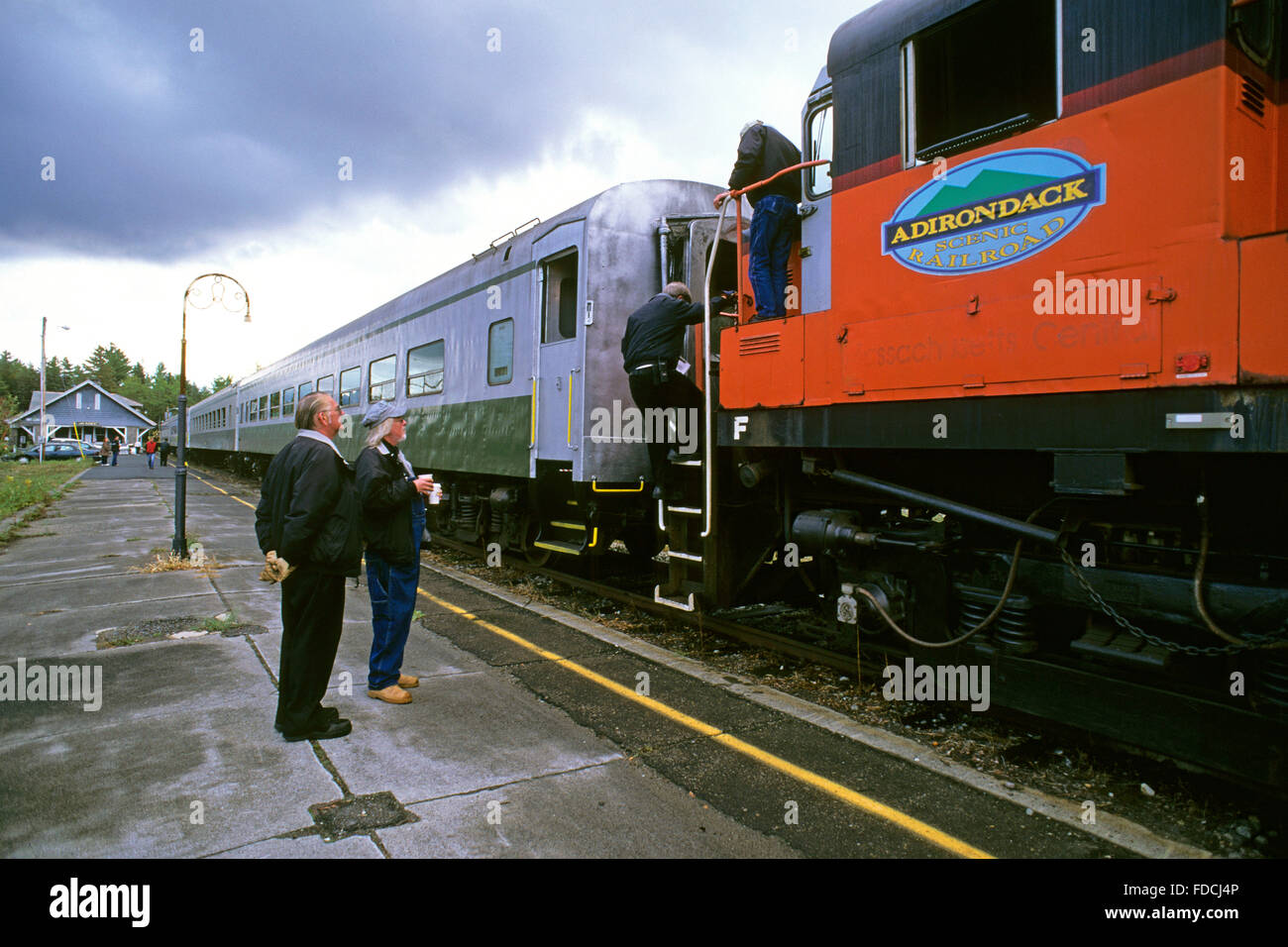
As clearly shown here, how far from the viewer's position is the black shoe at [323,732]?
4.01m

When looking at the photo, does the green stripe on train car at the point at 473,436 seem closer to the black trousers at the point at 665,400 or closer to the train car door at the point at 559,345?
the train car door at the point at 559,345

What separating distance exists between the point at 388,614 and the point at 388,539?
520mm

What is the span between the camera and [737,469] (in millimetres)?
5637

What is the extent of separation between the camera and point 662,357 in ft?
19.8

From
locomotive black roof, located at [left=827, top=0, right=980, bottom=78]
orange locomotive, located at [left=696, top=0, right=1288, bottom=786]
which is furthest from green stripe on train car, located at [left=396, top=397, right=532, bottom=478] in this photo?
locomotive black roof, located at [left=827, top=0, right=980, bottom=78]

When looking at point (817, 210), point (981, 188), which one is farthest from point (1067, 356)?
point (817, 210)

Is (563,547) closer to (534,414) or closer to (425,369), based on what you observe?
(534,414)

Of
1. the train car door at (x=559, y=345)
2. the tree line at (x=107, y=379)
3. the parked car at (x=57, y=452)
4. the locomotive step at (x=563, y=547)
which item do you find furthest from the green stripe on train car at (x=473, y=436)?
the tree line at (x=107, y=379)

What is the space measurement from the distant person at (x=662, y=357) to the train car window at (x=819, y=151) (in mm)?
1275

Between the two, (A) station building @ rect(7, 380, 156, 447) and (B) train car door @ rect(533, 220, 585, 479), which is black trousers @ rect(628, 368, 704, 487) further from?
(A) station building @ rect(7, 380, 156, 447)

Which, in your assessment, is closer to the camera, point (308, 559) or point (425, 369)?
point (308, 559)

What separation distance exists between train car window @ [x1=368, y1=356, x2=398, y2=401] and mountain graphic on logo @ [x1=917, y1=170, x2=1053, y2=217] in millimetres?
9839
